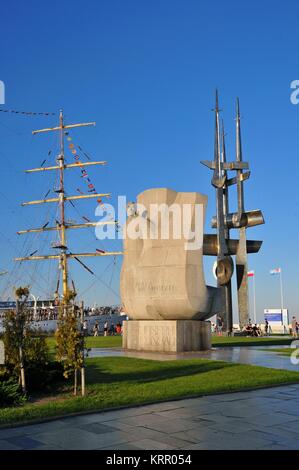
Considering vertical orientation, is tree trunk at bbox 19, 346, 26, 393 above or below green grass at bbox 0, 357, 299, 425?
above

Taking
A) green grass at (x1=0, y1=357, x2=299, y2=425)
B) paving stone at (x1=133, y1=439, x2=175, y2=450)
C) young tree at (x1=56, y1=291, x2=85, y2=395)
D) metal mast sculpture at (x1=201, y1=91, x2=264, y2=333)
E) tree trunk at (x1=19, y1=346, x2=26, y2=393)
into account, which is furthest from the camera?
metal mast sculpture at (x1=201, y1=91, x2=264, y2=333)

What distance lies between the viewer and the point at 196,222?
2002cm

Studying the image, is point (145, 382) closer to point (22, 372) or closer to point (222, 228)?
point (22, 372)

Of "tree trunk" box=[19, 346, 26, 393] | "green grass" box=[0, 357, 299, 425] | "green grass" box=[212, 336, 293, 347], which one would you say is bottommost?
"green grass" box=[212, 336, 293, 347]

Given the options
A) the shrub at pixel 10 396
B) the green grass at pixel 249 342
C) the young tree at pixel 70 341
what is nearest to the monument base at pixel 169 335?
the green grass at pixel 249 342

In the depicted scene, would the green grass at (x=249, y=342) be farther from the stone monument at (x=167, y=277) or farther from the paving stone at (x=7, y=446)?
the paving stone at (x=7, y=446)

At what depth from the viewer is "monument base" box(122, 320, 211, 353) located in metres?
19.6

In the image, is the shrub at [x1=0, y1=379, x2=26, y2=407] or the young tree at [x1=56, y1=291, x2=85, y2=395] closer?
the shrub at [x1=0, y1=379, x2=26, y2=407]

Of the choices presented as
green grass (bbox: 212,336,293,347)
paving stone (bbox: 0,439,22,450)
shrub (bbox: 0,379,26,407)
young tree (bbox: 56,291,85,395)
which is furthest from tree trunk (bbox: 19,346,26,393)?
green grass (bbox: 212,336,293,347)

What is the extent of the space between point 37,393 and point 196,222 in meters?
10.8

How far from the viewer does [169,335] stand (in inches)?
773

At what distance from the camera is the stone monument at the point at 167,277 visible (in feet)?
63.9

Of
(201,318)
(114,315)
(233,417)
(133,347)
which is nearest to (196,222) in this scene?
(201,318)

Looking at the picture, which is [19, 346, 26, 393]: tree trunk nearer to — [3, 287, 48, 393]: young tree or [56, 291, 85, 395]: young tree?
[3, 287, 48, 393]: young tree
